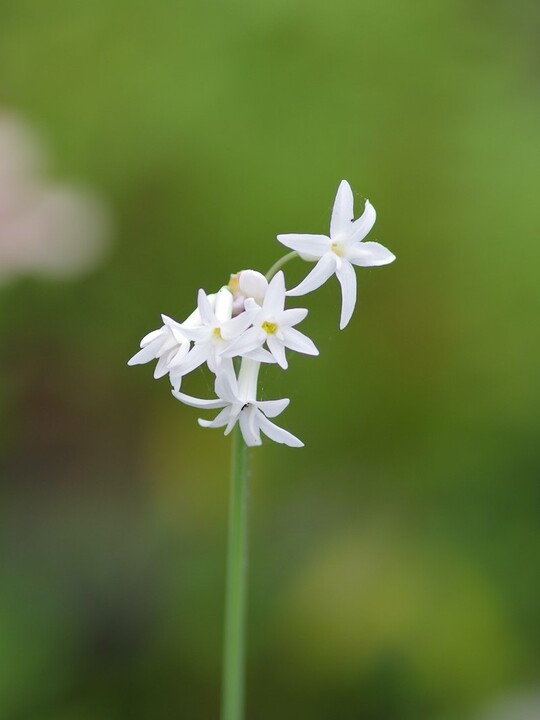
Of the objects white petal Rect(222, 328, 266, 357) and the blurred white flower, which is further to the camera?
the blurred white flower

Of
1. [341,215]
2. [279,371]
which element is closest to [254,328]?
[341,215]

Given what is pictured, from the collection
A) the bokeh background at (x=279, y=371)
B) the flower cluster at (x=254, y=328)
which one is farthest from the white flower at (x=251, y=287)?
the bokeh background at (x=279, y=371)

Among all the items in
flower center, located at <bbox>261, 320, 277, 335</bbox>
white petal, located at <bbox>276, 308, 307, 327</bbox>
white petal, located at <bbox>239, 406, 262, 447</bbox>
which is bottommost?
white petal, located at <bbox>239, 406, 262, 447</bbox>

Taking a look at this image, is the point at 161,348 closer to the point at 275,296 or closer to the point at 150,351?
the point at 150,351

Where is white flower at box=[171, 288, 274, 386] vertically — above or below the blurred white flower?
below

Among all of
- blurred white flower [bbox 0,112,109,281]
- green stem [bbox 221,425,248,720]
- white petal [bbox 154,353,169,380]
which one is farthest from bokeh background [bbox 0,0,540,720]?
white petal [bbox 154,353,169,380]

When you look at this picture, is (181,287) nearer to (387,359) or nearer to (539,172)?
(387,359)

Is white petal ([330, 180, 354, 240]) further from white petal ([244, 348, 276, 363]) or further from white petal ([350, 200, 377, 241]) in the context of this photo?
white petal ([244, 348, 276, 363])

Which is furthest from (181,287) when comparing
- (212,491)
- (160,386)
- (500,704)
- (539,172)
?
(500,704)
